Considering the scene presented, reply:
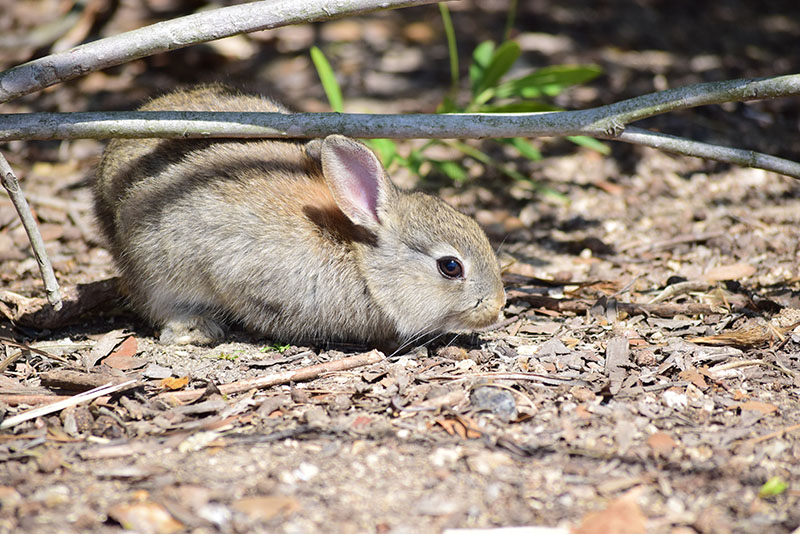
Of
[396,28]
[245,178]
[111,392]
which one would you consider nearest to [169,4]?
[396,28]

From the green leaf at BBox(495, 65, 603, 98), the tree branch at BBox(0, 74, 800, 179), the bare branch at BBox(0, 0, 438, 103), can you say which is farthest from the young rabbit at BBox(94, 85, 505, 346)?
the green leaf at BBox(495, 65, 603, 98)

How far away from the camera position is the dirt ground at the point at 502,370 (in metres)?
3.16

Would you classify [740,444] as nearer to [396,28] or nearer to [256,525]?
[256,525]

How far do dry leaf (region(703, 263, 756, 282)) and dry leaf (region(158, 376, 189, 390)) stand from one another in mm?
3732

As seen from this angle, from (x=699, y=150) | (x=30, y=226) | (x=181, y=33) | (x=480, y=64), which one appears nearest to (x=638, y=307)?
(x=699, y=150)

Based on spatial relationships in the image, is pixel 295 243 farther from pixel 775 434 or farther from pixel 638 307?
pixel 775 434

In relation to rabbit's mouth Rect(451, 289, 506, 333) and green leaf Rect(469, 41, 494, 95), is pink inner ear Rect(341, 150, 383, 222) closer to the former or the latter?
rabbit's mouth Rect(451, 289, 506, 333)

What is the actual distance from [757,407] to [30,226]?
4.19m

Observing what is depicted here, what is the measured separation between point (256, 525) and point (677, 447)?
1939mm

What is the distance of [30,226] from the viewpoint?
4.59m

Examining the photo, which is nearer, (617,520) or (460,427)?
(617,520)

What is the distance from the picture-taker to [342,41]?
919cm

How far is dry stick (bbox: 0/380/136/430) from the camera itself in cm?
382

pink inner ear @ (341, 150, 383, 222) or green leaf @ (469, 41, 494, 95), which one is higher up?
green leaf @ (469, 41, 494, 95)
